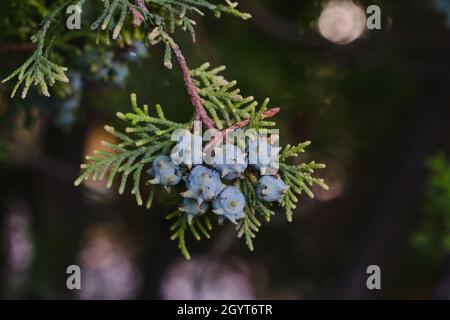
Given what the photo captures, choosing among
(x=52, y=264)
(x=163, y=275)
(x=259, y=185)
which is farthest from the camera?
(x=163, y=275)

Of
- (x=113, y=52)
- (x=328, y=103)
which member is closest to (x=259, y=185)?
(x=113, y=52)

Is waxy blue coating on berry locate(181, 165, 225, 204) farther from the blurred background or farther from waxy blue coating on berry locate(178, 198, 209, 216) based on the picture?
the blurred background

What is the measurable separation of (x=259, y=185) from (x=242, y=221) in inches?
4.3

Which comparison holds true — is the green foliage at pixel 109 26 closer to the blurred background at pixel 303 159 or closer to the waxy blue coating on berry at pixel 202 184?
the waxy blue coating on berry at pixel 202 184

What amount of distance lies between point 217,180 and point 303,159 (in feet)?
6.08

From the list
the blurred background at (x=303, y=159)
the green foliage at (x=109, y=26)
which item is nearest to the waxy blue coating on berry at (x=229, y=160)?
the green foliage at (x=109, y=26)

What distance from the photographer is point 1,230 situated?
3.10 metres

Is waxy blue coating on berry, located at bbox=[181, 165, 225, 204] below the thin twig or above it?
below

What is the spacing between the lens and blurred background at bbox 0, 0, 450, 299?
105 inches

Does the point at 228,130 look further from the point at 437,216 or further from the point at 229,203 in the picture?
the point at 437,216

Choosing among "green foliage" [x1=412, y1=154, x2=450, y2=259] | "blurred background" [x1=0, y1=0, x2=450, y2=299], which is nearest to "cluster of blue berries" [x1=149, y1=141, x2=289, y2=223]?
"blurred background" [x1=0, y1=0, x2=450, y2=299]

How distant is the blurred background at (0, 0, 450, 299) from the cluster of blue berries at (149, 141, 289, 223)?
0.67m

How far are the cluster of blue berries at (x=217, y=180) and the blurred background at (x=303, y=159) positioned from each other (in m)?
0.67
